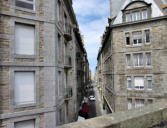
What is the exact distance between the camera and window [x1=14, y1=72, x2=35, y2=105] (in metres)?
6.13

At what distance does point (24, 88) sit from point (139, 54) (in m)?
14.5

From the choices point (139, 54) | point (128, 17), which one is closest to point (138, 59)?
point (139, 54)

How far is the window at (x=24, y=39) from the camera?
6378 millimetres

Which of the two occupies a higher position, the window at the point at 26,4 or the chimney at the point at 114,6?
the chimney at the point at 114,6

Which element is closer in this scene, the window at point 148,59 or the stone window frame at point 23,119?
the stone window frame at point 23,119

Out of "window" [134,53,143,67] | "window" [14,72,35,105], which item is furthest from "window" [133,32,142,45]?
"window" [14,72,35,105]

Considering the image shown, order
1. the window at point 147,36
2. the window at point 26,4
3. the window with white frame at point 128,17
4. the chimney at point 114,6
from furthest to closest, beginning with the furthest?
the chimney at point 114,6 < the window with white frame at point 128,17 < the window at point 147,36 < the window at point 26,4

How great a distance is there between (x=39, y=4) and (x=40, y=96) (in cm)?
643

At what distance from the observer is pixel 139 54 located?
46.9 ft

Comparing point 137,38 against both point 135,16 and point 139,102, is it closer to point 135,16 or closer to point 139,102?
point 135,16

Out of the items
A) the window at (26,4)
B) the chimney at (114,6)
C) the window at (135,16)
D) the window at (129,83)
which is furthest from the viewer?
the chimney at (114,6)

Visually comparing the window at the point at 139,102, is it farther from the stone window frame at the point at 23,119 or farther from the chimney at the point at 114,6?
the chimney at the point at 114,6

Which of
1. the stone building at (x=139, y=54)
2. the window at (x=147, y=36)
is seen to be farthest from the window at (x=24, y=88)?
the window at (x=147, y=36)

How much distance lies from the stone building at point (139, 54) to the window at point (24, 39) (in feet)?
39.7
